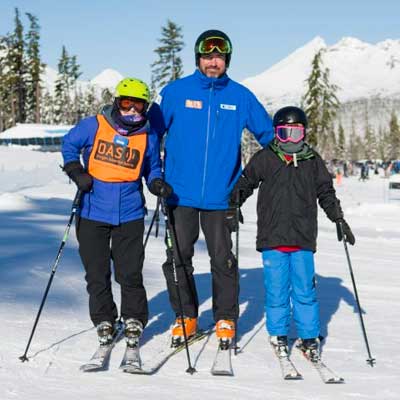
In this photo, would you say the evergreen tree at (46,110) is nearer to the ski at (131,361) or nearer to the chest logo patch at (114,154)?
the chest logo patch at (114,154)

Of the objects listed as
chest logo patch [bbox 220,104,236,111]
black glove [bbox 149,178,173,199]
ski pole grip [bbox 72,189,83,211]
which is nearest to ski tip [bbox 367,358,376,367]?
black glove [bbox 149,178,173,199]

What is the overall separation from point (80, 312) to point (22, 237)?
11.7ft

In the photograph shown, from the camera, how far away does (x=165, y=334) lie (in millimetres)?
4750

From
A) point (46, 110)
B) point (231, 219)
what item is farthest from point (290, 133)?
point (46, 110)

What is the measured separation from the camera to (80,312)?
512 centimetres

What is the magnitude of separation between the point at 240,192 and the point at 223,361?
121 centimetres

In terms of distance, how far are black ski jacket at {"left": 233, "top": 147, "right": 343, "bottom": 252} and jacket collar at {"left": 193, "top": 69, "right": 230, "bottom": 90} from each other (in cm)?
61

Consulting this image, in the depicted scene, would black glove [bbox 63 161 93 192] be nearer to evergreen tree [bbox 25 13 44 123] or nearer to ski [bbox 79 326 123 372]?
ski [bbox 79 326 123 372]

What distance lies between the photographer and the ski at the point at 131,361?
12.2ft

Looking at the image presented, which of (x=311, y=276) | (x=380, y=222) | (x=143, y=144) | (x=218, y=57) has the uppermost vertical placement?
(x=218, y=57)

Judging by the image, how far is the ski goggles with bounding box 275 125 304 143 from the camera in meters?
4.30

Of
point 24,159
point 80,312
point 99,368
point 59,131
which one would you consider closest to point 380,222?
point 80,312

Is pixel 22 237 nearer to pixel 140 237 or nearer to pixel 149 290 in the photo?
pixel 149 290

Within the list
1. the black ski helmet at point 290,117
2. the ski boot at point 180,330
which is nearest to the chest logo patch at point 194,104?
the black ski helmet at point 290,117
